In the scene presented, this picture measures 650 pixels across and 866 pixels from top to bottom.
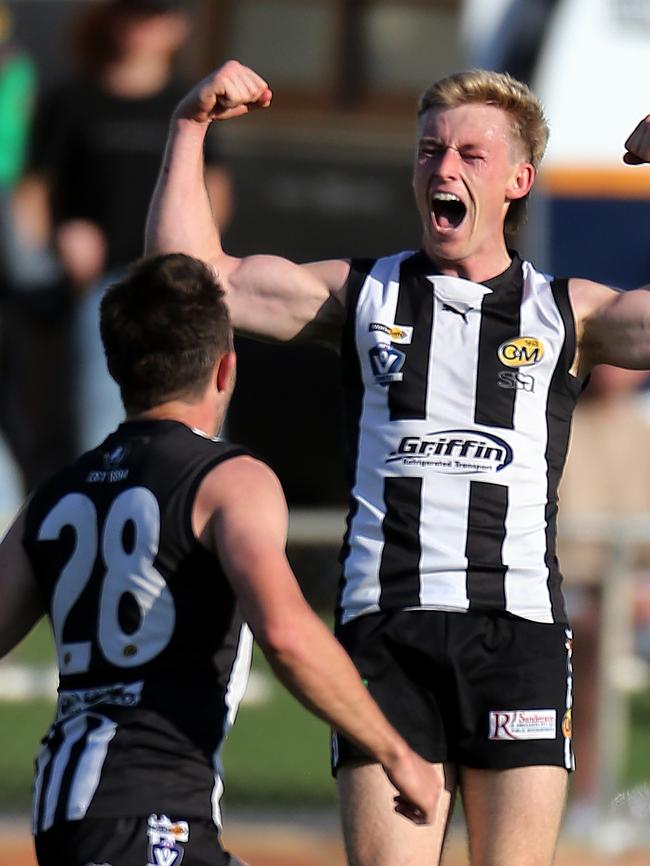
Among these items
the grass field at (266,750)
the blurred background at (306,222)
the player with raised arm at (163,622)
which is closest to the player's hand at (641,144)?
the player with raised arm at (163,622)

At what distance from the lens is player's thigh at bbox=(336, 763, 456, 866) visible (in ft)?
13.0

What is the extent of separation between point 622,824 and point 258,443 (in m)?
4.89

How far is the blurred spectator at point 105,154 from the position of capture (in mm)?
9656

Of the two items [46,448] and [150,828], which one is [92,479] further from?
[46,448]

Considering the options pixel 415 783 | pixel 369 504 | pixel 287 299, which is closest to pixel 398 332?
pixel 287 299

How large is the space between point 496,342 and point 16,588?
1300 millimetres

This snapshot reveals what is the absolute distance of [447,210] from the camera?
4277mm

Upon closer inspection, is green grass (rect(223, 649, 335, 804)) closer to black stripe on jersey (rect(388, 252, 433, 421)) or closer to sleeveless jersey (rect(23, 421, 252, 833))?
black stripe on jersey (rect(388, 252, 433, 421))

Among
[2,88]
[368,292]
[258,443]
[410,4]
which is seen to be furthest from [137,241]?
[368,292]

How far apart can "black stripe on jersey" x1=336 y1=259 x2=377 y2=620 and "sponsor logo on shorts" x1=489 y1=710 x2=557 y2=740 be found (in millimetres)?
468

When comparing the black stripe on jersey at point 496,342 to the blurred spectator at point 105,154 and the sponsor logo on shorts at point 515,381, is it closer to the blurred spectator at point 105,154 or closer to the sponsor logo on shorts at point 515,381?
the sponsor logo on shorts at point 515,381

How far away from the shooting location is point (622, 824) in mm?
7484

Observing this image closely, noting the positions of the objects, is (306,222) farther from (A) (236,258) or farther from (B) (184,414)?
(B) (184,414)

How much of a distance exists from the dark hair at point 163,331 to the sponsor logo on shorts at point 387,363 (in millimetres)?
668
